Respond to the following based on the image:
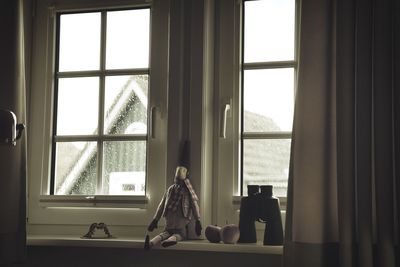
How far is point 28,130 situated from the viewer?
2418mm

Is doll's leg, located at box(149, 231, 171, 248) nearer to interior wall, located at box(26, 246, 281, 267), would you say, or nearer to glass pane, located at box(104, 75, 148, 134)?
interior wall, located at box(26, 246, 281, 267)

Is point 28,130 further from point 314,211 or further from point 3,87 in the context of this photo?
point 314,211

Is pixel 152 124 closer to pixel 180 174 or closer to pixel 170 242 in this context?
pixel 180 174

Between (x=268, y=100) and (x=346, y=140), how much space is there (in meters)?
0.51

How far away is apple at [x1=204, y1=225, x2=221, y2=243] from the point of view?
6.50ft

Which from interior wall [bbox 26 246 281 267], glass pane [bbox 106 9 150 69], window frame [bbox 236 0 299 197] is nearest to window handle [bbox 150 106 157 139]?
glass pane [bbox 106 9 150 69]

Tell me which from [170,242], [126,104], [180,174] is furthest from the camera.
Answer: [126,104]

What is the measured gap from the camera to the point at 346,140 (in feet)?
5.74

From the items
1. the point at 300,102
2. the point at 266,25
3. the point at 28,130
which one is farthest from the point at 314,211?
the point at 28,130

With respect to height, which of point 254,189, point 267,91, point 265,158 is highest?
point 267,91

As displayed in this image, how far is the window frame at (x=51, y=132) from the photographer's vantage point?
2248mm

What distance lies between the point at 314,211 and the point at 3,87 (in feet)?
3.82

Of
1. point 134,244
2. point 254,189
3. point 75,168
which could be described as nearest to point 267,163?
point 254,189

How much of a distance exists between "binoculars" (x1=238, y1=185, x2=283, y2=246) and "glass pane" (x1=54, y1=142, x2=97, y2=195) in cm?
69
